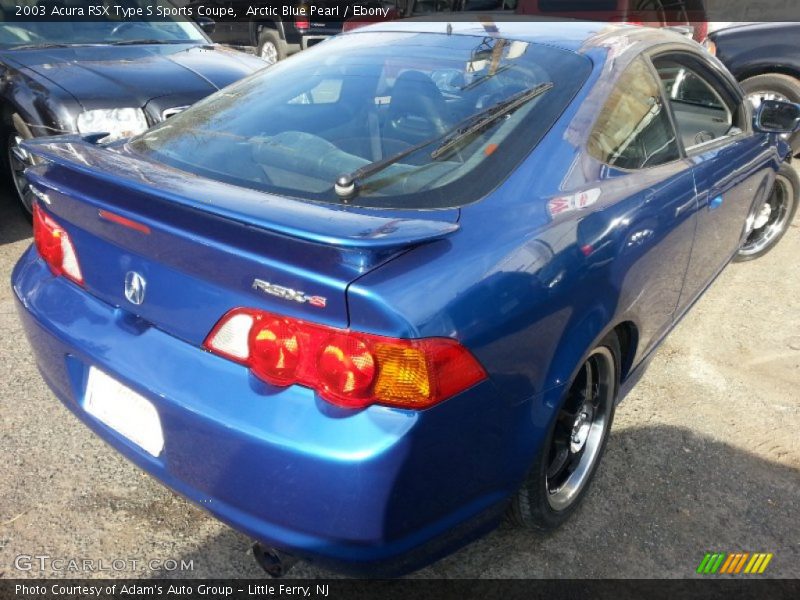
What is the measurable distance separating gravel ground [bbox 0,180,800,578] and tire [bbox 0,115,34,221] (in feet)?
4.88

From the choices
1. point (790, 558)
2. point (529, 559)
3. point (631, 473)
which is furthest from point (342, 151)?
point (790, 558)

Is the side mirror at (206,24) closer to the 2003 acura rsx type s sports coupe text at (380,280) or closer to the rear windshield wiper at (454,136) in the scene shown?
the 2003 acura rsx type s sports coupe text at (380,280)

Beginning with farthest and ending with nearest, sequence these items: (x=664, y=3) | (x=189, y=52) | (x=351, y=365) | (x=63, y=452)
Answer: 1. (x=664, y=3)
2. (x=189, y=52)
3. (x=63, y=452)
4. (x=351, y=365)

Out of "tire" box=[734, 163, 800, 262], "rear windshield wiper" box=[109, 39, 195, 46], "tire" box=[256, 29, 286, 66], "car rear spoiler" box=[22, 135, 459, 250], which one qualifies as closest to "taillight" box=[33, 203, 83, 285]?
"car rear spoiler" box=[22, 135, 459, 250]

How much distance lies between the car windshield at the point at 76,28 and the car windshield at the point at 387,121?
3.04 m

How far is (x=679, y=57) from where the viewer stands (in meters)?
2.90

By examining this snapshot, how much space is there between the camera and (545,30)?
2.62 meters

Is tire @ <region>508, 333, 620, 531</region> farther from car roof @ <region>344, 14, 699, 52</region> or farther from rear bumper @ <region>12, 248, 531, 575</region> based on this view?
car roof @ <region>344, 14, 699, 52</region>

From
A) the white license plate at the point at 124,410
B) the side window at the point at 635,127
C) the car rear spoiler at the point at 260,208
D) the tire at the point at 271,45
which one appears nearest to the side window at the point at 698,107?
the side window at the point at 635,127

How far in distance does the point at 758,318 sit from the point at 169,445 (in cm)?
334

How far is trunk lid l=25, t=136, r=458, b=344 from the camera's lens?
1498mm

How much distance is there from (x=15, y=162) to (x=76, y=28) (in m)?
1.24

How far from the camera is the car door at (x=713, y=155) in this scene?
9.11 feet

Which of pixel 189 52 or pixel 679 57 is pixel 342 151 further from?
pixel 189 52
